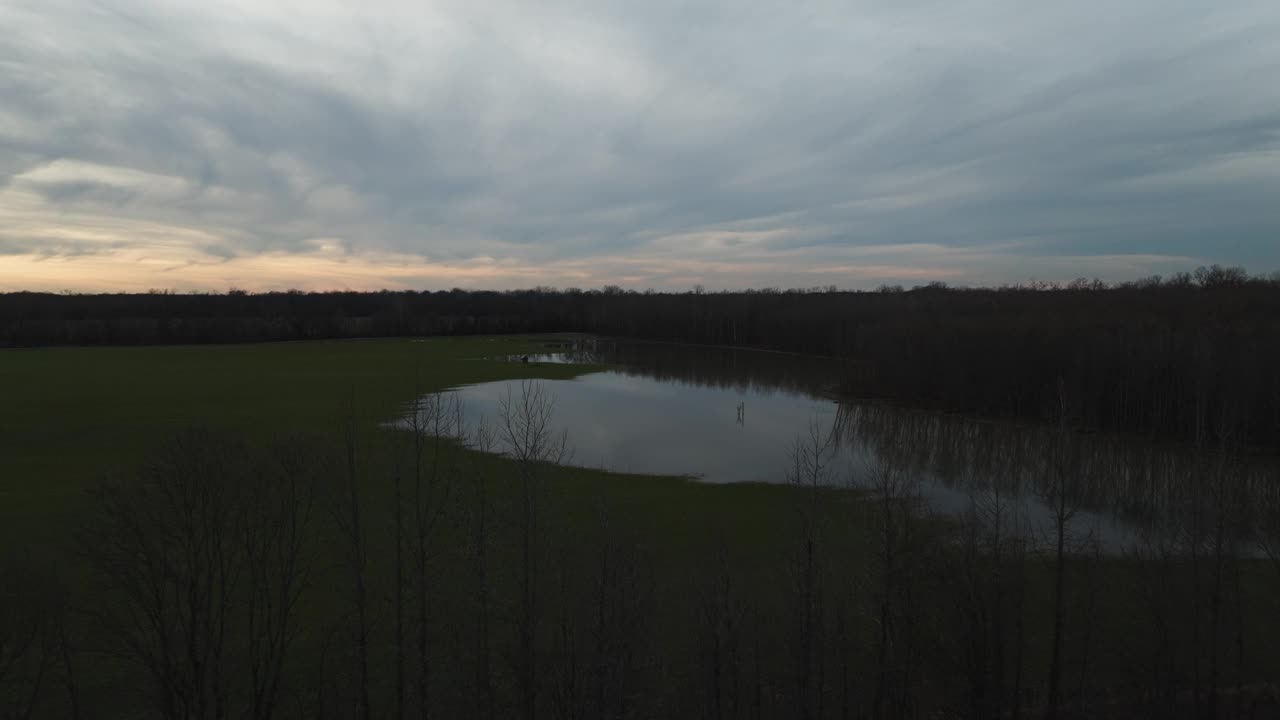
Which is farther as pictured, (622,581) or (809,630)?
(622,581)

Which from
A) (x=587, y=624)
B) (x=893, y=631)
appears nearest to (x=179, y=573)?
(x=587, y=624)

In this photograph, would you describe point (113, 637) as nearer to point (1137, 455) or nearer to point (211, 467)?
point (211, 467)

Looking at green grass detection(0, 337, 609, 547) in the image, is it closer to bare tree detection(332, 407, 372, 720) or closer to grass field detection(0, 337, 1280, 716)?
grass field detection(0, 337, 1280, 716)

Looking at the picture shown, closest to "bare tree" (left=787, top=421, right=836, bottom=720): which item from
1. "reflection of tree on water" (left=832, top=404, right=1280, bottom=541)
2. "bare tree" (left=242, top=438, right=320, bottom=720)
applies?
"reflection of tree on water" (left=832, top=404, right=1280, bottom=541)

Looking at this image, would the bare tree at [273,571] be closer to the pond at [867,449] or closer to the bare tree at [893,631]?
the bare tree at [893,631]

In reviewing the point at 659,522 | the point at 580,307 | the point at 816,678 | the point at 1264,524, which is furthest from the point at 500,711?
the point at 580,307

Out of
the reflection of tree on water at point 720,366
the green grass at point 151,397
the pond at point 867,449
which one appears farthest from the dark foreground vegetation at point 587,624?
the reflection of tree on water at point 720,366

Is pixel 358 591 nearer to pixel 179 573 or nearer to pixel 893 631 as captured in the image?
pixel 179 573
